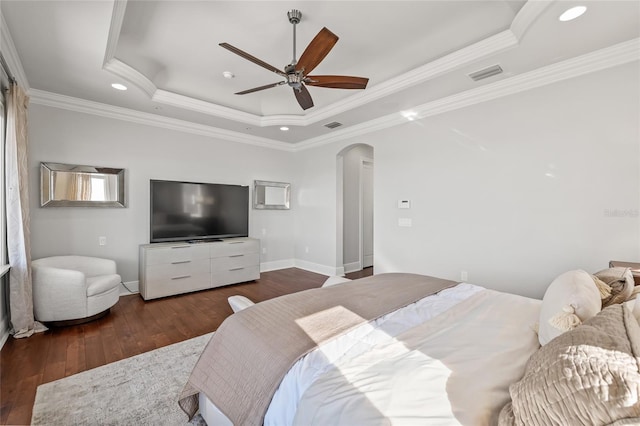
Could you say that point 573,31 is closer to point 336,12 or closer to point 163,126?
point 336,12

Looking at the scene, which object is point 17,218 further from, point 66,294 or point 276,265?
point 276,265

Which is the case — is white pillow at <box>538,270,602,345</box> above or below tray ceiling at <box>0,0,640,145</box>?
below

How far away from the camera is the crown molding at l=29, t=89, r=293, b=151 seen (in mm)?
3559

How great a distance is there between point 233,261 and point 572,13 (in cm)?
466

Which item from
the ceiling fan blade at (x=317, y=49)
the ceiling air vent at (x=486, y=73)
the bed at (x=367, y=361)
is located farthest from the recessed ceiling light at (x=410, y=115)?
the bed at (x=367, y=361)

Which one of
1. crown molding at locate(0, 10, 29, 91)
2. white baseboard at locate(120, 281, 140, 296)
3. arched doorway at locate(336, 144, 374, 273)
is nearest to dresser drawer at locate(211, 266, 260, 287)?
white baseboard at locate(120, 281, 140, 296)

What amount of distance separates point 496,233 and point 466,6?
91.4 inches

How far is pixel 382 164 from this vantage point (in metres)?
4.51

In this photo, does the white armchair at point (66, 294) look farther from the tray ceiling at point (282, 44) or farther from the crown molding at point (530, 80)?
the crown molding at point (530, 80)

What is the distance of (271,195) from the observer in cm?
569

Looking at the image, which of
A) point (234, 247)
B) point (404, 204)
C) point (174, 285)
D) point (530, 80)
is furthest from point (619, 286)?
point (174, 285)

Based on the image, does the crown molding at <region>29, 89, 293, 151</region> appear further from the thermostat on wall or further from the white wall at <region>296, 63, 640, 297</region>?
the thermostat on wall

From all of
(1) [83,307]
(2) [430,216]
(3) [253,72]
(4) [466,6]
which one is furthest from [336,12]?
(1) [83,307]

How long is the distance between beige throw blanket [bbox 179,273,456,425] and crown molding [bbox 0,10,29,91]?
2879 mm
